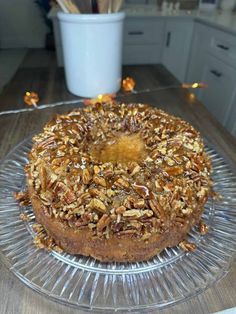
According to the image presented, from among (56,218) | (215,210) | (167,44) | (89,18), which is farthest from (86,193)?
(167,44)

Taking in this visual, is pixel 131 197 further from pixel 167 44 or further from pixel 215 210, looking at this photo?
pixel 167 44

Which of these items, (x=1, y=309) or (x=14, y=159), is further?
(x=14, y=159)

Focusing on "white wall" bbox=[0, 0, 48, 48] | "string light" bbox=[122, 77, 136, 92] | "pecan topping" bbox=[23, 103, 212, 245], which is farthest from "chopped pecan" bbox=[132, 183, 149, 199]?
"white wall" bbox=[0, 0, 48, 48]

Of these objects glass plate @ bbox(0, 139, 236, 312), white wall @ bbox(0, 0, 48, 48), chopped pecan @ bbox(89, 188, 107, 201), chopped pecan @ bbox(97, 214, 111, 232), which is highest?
chopped pecan @ bbox(89, 188, 107, 201)

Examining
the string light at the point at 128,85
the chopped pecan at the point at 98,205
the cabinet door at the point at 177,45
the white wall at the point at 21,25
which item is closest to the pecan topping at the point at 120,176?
the chopped pecan at the point at 98,205

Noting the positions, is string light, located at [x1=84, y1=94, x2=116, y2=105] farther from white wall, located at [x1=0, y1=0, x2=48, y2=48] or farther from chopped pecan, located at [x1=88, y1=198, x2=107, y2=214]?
white wall, located at [x1=0, y1=0, x2=48, y2=48]

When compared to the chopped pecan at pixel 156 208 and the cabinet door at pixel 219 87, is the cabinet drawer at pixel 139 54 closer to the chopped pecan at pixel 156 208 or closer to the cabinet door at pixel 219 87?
the cabinet door at pixel 219 87

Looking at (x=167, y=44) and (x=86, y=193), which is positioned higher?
(x=86, y=193)

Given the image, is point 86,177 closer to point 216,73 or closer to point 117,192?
point 117,192
